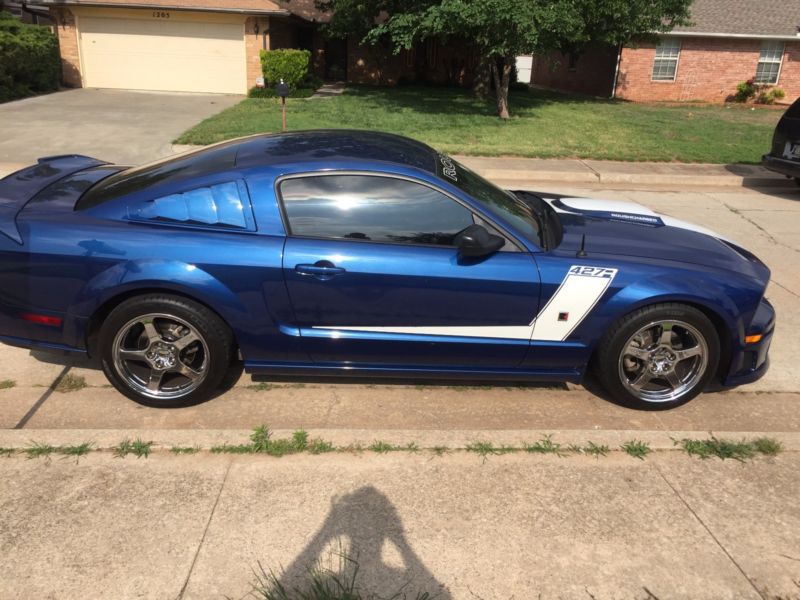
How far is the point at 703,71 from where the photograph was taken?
2597 cm

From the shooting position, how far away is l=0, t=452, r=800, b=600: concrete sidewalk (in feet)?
8.20

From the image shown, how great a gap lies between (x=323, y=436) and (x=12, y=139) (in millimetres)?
11885

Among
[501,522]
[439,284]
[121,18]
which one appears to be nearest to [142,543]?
[501,522]

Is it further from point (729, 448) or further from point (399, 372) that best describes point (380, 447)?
point (729, 448)

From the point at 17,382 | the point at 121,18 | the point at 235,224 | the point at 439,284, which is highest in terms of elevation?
the point at 121,18

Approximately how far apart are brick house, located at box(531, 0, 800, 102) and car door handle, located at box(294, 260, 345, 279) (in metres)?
→ 24.3

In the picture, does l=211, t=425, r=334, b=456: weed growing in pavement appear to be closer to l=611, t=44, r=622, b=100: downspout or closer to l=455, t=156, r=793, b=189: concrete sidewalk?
l=455, t=156, r=793, b=189: concrete sidewalk

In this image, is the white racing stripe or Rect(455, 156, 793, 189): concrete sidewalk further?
Rect(455, 156, 793, 189): concrete sidewalk

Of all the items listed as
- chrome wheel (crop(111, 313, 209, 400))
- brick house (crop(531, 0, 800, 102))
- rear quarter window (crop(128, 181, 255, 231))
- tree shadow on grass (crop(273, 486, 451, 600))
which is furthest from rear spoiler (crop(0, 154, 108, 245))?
brick house (crop(531, 0, 800, 102))

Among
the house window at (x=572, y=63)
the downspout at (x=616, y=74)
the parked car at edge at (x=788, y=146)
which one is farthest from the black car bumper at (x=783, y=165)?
the house window at (x=572, y=63)

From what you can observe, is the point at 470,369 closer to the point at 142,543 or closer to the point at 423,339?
the point at 423,339

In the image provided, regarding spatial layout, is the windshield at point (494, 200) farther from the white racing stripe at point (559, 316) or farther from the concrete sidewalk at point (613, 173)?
the concrete sidewalk at point (613, 173)

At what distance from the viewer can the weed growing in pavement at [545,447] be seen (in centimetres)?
332

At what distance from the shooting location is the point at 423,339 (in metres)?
3.60
